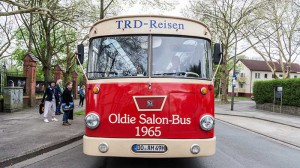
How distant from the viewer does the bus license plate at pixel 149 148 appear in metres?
5.12

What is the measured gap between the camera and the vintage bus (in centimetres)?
518

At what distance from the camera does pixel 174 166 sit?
6.36 meters

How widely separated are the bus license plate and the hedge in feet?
70.0

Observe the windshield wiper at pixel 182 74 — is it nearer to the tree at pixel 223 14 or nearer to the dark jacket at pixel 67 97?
the dark jacket at pixel 67 97

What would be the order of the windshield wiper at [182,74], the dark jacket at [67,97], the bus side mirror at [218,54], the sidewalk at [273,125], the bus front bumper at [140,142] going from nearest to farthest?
the bus front bumper at [140,142] < the windshield wiper at [182,74] < the bus side mirror at [218,54] < the dark jacket at [67,97] < the sidewalk at [273,125]

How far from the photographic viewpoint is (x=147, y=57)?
18.0 ft

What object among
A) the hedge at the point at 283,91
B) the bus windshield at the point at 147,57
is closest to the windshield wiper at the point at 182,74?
the bus windshield at the point at 147,57

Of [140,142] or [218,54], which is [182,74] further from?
[140,142]

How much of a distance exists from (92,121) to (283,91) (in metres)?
23.8

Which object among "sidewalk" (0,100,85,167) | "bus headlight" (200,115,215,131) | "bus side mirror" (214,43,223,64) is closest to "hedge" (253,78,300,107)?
"sidewalk" (0,100,85,167)

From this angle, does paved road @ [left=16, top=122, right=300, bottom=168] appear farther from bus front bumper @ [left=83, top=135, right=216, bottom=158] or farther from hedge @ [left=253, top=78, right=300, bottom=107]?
hedge @ [left=253, top=78, right=300, bottom=107]

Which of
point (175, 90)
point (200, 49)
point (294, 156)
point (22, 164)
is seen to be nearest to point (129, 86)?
point (175, 90)

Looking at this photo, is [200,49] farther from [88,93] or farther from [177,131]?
[88,93]

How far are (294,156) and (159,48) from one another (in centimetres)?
536
